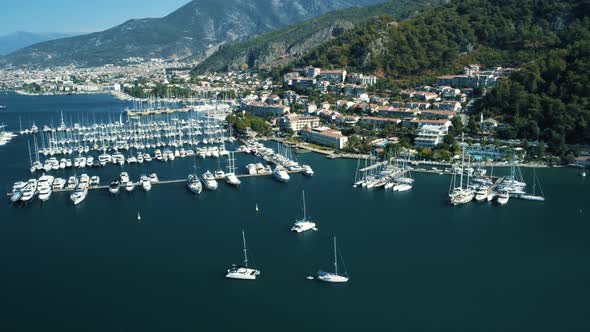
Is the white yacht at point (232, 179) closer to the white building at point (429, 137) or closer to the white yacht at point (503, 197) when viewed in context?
the white yacht at point (503, 197)

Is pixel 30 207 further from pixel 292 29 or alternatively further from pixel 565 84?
pixel 292 29

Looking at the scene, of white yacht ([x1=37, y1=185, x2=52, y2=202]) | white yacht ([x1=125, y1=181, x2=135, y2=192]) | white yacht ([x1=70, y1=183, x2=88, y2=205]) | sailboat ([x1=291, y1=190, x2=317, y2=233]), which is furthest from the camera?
white yacht ([x1=125, y1=181, x2=135, y2=192])

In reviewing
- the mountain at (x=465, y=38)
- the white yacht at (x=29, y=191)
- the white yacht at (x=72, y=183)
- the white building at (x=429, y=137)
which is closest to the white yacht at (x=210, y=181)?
the white yacht at (x=72, y=183)

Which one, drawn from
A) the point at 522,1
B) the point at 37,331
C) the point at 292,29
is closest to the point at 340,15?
the point at 292,29

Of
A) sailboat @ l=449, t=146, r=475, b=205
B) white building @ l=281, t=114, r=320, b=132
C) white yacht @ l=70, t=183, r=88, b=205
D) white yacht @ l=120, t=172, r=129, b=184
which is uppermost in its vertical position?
white building @ l=281, t=114, r=320, b=132

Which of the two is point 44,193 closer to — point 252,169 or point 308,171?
point 252,169

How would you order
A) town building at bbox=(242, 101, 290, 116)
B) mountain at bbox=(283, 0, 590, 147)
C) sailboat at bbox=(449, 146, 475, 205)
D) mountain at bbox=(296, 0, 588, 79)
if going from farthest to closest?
mountain at bbox=(296, 0, 588, 79)
town building at bbox=(242, 101, 290, 116)
mountain at bbox=(283, 0, 590, 147)
sailboat at bbox=(449, 146, 475, 205)

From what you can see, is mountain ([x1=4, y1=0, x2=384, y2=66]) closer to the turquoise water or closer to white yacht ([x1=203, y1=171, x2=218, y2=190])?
white yacht ([x1=203, y1=171, x2=218, y2=190])

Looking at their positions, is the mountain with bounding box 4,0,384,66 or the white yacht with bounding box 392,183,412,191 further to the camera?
the mountain with bounding box 4,0,384,66

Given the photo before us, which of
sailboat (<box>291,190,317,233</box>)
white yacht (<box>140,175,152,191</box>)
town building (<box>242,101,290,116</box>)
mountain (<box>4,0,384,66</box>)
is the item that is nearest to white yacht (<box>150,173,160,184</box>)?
white yacht (<box>140,175,152,191</box>)
